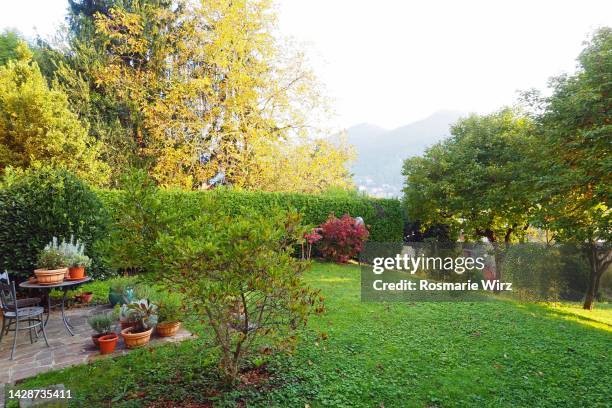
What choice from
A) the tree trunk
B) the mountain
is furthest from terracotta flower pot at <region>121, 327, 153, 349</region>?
the mountain

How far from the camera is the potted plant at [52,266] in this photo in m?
5.00

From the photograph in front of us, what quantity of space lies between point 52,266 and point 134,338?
2097 millimetres

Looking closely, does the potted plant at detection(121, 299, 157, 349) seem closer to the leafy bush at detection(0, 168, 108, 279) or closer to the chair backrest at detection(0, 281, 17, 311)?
the chair backrest at detection(0, 281, 17, 311)

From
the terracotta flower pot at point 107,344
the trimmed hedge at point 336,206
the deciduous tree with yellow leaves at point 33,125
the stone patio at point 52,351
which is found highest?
the deciduous tree with yellow leaves at point 33,125

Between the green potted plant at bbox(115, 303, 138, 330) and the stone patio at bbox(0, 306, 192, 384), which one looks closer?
the stone patio at bbox(0, 306, 192, 384)

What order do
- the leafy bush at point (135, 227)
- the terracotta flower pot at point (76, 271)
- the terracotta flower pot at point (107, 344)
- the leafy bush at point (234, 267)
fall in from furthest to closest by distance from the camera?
the terracotta flower pot at point (76, 271)
the terracotta flower pot at point (107, 344)
the leafy bush at point (135, 227)
the leafy bush at point (234, 267)

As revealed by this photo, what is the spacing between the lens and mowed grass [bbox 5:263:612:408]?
3.38 m

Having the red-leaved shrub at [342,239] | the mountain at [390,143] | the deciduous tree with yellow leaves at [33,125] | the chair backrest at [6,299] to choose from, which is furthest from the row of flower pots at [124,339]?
the mountain at [390,143]

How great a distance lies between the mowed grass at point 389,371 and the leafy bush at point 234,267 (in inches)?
22.8

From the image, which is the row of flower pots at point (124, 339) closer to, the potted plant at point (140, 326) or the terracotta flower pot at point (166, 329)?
the potted plant at point (140, 326)

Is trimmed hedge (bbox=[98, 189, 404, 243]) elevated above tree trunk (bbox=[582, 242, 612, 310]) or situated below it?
above

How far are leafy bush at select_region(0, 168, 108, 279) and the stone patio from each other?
175 centimetres

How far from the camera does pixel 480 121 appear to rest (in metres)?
11.7

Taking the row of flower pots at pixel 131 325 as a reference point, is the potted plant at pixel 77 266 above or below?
above
